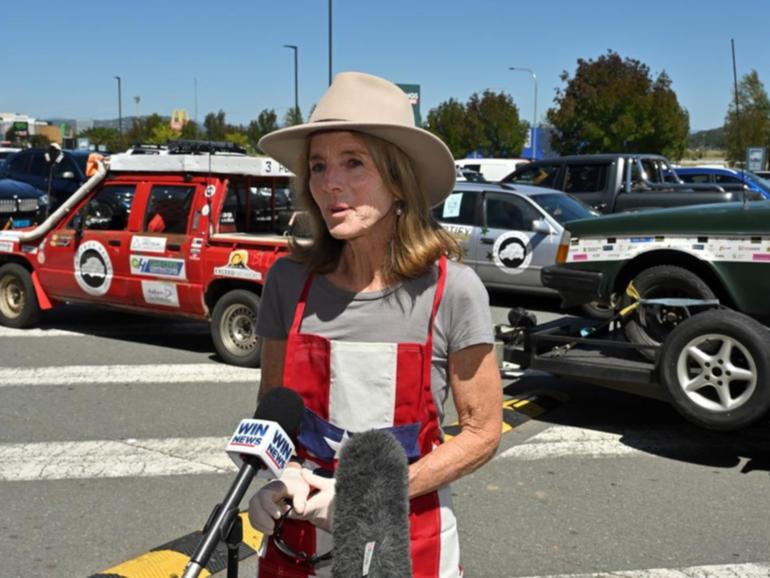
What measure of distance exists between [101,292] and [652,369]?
5.60 m

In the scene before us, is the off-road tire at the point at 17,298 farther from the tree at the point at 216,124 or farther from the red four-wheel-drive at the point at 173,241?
the tree at the point at 216,124

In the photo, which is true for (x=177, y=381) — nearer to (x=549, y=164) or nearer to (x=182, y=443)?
(x=182, y=443)

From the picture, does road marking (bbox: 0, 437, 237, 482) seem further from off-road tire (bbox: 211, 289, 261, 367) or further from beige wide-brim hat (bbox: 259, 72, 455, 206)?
beige wide-brim hat (bbox: 259, 72, 455, 206)

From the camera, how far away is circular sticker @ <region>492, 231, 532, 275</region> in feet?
37.1

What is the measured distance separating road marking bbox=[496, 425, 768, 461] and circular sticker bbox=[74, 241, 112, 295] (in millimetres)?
4820

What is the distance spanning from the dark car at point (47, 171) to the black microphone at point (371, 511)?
1806cm

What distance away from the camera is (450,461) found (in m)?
2.03

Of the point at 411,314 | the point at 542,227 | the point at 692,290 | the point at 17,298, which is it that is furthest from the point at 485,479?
the point at 17,298

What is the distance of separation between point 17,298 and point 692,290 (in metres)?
7.24

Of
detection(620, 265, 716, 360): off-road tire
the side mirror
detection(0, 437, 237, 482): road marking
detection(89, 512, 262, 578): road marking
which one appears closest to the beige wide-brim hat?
detection(89, 512, 262, 578): road marking

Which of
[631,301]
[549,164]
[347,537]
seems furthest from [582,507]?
[549,164]

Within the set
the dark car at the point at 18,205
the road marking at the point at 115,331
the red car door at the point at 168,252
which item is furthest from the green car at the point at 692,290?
the dark car at the point at 18,205

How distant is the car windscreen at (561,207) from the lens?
1154cm

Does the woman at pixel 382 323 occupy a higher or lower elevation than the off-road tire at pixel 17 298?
higher
